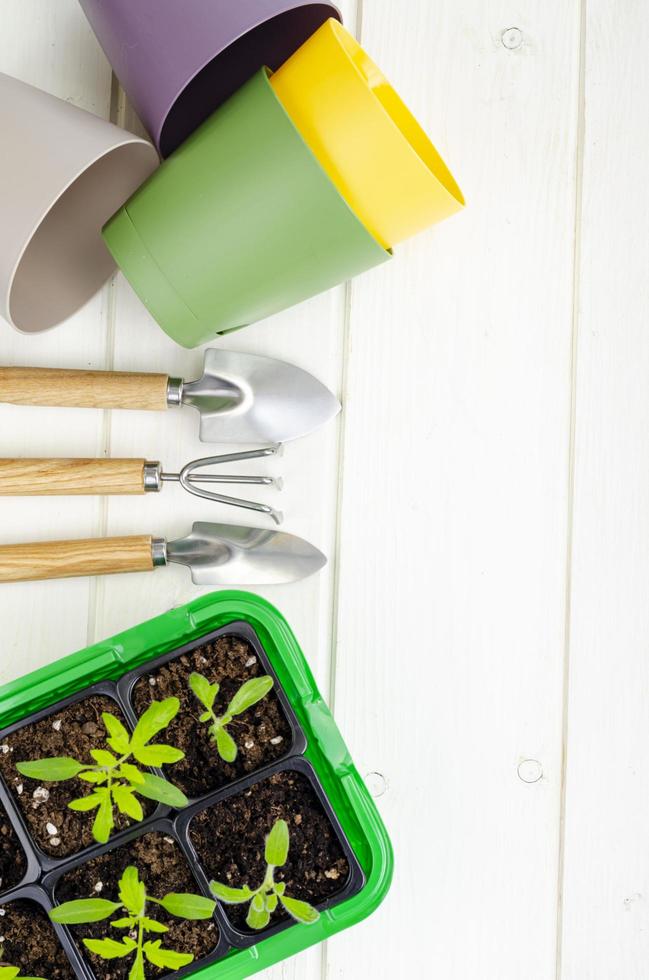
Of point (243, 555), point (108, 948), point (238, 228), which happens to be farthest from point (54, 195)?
point (108, 948)

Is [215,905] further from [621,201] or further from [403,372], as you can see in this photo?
[621,201]

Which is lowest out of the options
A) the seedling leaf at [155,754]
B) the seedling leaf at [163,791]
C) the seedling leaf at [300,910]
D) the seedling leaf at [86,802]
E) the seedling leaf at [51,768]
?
→ the seedling leaf at [300,910]

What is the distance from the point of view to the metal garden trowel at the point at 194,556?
0.75 m

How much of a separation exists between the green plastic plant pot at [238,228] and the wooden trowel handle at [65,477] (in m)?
0.14

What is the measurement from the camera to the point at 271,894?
0.64 meters

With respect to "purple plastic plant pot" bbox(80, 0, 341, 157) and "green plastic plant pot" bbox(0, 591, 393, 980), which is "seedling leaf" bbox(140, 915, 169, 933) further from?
"purple plastic plant pot" bbox(80, 0, 341, 157)

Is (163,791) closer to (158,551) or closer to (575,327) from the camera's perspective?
(158,551)

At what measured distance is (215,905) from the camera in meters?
0.62

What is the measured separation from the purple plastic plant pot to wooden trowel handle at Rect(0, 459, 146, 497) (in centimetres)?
29

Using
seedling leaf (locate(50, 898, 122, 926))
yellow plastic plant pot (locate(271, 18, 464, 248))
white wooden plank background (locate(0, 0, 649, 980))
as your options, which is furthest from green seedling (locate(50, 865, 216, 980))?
yellow plastic plant pot (locate(271, 18, 464, 248))

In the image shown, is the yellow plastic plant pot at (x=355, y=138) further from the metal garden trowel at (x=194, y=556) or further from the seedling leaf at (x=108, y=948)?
the seedling leaf at (x=108, y=948)

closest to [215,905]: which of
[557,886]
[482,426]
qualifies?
[557,886]

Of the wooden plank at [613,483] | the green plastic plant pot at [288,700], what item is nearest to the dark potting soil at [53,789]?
the green plastic plant pot at [288,700]

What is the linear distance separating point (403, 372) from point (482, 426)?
96 millimetres
